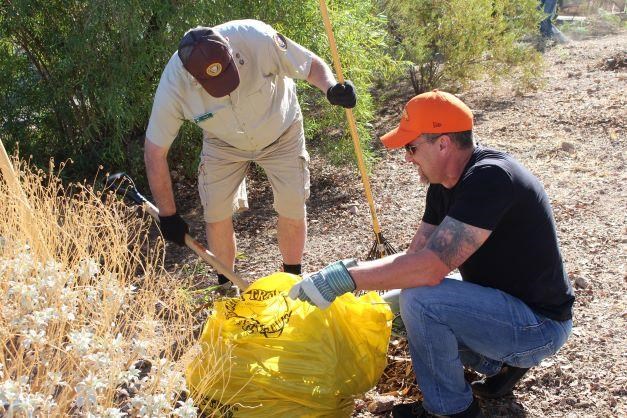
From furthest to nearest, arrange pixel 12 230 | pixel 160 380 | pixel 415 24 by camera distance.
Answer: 1. pixel 415 24
2. pixel 12 230
3. pixel 160 380

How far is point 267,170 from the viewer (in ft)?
13.1

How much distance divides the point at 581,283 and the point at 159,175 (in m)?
2.22

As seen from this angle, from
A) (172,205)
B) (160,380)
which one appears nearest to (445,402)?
(160,380)

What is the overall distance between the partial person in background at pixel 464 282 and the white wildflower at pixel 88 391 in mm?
775

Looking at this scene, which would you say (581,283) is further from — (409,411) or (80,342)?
(80,342)

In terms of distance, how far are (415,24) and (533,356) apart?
5.38 m

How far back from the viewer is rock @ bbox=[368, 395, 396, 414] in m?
3.04

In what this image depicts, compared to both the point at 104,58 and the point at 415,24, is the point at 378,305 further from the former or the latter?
the point at 415,24

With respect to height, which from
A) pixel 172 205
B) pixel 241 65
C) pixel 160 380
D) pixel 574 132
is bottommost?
pixel 574 132

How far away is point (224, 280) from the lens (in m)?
4.25

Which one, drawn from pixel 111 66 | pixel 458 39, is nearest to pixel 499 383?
pixel 111 66

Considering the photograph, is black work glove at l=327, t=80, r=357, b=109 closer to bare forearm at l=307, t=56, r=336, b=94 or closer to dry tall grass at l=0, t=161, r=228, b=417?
bare forearm at l=307, t=56, r=336, b=94

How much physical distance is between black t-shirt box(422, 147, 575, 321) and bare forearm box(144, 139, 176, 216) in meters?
1.45

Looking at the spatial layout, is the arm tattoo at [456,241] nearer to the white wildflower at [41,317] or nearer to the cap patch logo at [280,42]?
the white wildflower at [41,317]
